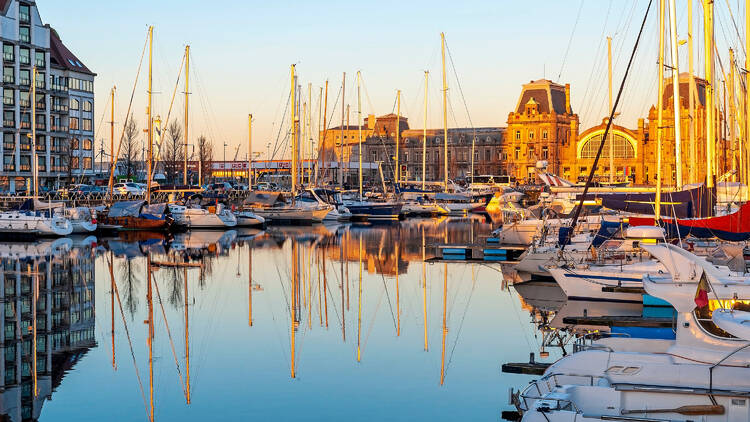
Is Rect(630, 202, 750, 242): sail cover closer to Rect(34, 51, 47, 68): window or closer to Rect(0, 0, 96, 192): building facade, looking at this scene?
Rect(0, 0, 96, 192): building facade

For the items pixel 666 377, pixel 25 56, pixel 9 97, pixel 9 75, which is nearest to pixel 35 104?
pixel 9 97

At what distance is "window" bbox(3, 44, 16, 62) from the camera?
78.9 m

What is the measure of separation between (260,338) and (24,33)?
6944 centimetres

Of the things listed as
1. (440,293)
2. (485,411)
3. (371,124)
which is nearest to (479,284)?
(440,293)

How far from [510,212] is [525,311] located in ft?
103

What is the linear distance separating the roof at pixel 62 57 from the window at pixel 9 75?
1447 centimetres

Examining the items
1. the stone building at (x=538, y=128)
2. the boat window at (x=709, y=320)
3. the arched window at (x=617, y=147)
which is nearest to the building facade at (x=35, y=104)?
the boat window at (x=709, y=320)

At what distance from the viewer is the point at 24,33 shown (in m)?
81.4

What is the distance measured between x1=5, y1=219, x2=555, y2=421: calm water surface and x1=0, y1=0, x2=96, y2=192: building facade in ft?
150

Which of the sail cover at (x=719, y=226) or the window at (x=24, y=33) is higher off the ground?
the window at (x=24, y=33)

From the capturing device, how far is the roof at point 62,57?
96.3 metres

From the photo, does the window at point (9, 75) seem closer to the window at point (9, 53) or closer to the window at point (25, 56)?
the window at point (9, 53)

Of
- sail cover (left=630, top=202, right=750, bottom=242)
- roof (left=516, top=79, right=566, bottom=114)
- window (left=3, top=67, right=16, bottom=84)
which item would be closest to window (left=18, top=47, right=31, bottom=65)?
window (left=3, top=67, right=16, bottom=84)

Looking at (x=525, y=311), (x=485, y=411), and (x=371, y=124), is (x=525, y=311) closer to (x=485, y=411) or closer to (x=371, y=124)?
(x=485, y=411)
